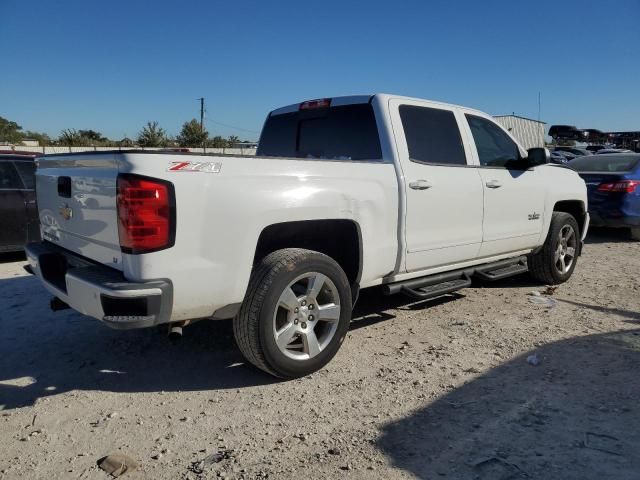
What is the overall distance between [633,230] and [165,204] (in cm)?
970

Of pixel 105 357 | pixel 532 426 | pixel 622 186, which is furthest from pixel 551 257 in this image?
pixel 105 357

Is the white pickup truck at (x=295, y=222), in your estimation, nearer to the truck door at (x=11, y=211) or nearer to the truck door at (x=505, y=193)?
the truck door at (x=505, y=193)

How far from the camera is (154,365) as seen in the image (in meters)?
3.83

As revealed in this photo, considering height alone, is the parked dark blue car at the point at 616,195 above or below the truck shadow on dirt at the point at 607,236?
above

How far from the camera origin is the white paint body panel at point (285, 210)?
114 inches

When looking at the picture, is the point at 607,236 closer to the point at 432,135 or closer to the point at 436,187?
the point at 432,135

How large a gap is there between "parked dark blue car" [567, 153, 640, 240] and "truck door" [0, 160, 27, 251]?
894 cm

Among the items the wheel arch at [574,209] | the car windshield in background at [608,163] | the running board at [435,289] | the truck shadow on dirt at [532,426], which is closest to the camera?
the truck shadow on dirt at [532,426]

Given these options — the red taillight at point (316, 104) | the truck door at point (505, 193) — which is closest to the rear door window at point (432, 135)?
the truck door at point (505, 193)

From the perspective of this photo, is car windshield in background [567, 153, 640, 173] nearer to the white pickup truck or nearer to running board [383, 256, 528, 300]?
the white pickup truck

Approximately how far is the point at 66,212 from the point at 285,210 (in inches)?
58.6

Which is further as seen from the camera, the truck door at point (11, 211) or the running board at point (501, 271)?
the truck door at point (11, 211)

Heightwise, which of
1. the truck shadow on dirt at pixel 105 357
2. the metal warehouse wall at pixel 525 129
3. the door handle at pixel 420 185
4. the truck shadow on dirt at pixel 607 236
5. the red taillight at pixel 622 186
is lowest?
the truck shadow on dirt at pixel 105 357

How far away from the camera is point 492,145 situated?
519 centimetres
